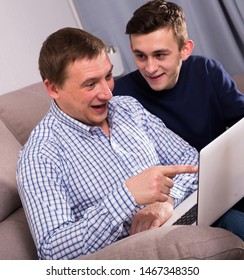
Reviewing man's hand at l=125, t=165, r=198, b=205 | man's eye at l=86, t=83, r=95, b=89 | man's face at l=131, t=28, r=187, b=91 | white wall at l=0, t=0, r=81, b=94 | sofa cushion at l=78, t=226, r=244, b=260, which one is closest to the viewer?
sofa cushion at l=78, t=226, r=244, b=260

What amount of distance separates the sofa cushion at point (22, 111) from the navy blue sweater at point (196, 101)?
29 centimetres

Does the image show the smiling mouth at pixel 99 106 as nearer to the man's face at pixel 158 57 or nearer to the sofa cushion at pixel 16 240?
the man's face at pixel 158 57

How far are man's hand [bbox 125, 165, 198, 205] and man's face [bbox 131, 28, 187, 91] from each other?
0.62 meters

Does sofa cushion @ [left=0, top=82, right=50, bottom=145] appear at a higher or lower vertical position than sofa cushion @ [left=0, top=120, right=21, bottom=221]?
higher

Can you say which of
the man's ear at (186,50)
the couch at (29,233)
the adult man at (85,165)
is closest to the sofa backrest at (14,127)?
the couch at (29,233)

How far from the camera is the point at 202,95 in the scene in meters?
1.70

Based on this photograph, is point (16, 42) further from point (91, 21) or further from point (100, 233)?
point (100, 233)

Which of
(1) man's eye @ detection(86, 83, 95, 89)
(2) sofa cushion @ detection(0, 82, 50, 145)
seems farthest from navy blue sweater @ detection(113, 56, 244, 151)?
(1) man's eye @ detection(86, 83, 95, 89)

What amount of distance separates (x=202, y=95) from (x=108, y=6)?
152 cm

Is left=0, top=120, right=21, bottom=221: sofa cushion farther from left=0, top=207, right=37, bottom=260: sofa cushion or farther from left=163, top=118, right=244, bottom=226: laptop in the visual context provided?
left=163, top=118, right=244, bottom=226: laptop

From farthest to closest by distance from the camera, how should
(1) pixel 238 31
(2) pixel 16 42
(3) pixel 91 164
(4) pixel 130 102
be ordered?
(1) pixel 238 31
(2) pixel 16 42
(4) pixel 130 102
(3) pixel 91 164

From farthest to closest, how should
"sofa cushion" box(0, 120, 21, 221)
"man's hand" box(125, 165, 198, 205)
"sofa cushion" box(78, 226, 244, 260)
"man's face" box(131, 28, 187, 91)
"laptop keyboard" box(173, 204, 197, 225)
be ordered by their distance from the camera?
"man's face" box(131, 28, 187, 91), "sofa cushion" box(0, 120, 21, 221), "laptop keyboard" box(173, 204, 197, 225), "man's hand" box(125, 165, 198, 205), "sofa cushion" box(78, 226, 244, 260)

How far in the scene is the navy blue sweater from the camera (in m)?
1.68
